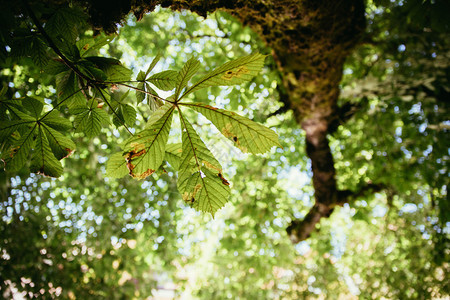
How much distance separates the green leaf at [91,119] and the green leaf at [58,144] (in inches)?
3.8

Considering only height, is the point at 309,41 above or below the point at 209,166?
above

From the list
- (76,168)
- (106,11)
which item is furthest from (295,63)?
(76,168)

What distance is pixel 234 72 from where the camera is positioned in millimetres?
830

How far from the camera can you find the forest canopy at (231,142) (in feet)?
3.12

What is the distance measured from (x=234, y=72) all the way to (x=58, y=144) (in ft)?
2.40

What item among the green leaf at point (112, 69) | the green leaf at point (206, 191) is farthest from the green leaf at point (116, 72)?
the green leaf at point (206, 191)

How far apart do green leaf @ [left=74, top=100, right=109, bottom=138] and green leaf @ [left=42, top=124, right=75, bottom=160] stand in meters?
0.10

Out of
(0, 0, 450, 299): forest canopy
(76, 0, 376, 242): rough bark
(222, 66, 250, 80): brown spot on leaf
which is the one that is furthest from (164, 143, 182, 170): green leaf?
(76, 0, 376, 242): rough bark

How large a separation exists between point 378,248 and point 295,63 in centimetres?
450

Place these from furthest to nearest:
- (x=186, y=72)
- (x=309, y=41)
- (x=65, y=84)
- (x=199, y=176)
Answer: (x=309, y=41) → (x=65, y=84) → (x=199, y=176) → (x=186, y=72)

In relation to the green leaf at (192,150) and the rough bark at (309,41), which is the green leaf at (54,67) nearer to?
the rough bark at (309,41)

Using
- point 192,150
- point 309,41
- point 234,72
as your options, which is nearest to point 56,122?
point 192,150

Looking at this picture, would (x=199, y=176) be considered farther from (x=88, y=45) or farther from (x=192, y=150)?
(x=88, y=45)

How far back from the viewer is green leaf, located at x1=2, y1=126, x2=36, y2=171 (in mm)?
927
